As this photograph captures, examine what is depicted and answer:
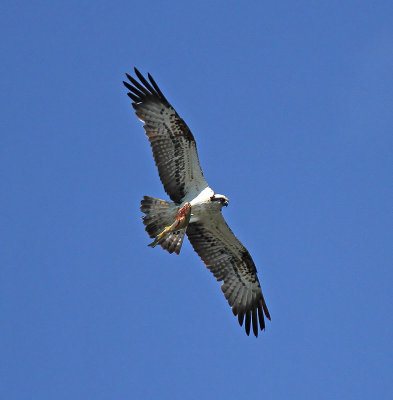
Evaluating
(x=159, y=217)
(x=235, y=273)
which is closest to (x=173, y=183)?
(x=159, y=217)

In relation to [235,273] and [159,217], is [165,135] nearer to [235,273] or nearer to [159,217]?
[159,217]

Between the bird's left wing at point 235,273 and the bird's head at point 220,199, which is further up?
the bird's head at point 220,199

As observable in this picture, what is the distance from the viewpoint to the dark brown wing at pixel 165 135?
16750 millimetres

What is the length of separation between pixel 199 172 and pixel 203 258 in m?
2.00

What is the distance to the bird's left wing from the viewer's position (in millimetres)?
17906

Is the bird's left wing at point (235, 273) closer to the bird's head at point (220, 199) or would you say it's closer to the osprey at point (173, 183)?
the osprey at point (173, 183)

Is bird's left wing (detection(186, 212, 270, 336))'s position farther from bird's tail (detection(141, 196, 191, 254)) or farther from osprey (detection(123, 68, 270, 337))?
bird's tail (detection(141, 196, 191, 254))

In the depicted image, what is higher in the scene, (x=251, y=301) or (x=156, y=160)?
(x=156, y=160)

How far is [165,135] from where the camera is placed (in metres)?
16.8

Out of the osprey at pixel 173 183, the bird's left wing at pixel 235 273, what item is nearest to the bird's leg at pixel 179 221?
the osprey at pixel 173 183

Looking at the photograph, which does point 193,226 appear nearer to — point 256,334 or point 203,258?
point 203,258

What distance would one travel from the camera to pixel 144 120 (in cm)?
1680

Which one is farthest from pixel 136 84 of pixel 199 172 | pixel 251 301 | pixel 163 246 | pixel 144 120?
pixel 251 301

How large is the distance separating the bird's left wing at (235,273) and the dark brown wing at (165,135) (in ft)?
4.77
